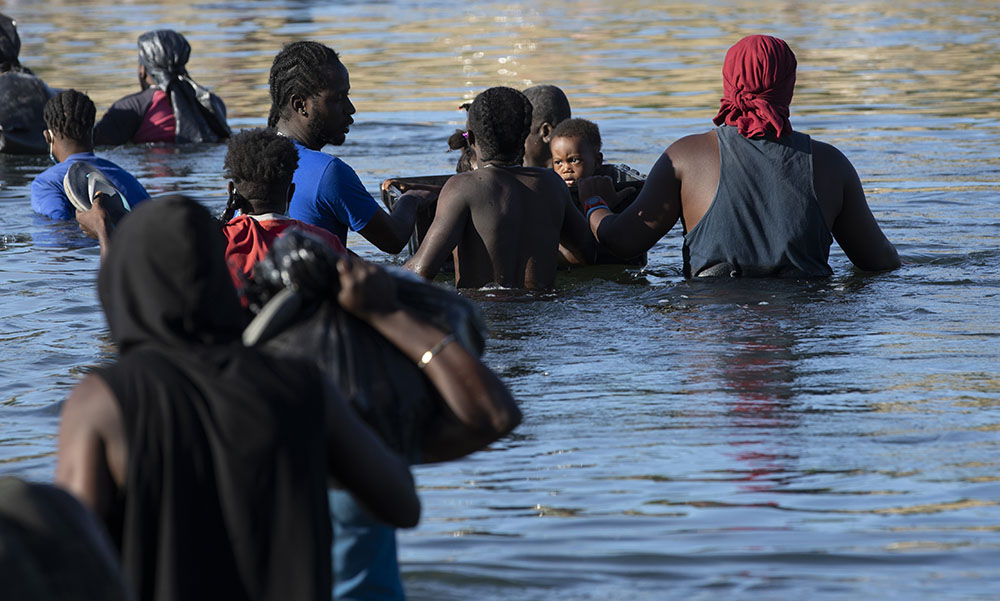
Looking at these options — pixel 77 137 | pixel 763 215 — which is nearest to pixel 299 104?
pixel 763 215

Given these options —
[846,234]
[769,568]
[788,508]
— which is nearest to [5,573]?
[769,568]

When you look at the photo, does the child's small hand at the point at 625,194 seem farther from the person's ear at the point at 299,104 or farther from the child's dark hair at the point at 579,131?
the person's ear at the point at 299,104

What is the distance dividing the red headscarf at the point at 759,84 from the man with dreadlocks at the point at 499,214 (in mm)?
945

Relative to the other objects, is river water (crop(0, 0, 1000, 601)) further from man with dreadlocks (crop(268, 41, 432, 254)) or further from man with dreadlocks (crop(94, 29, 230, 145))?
man with dreadlocks (crop(268, 41, 432, 254))

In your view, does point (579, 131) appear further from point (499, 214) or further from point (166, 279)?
point (166, 279)

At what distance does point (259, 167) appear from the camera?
215 inches

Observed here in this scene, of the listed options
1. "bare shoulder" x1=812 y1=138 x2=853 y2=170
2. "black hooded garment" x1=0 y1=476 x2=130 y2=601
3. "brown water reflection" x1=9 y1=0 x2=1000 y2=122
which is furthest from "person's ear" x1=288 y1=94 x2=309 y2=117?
"brown water reflection" x1=9 y1=0 x2=1000 y2=122

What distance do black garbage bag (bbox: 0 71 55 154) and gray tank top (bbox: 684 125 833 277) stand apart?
844 cm

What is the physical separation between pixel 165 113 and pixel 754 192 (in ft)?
29.1

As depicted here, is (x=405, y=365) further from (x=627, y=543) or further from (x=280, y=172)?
(x=280, y=172)

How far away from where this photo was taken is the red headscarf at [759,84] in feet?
23.9

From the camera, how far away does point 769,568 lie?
4.36 metres

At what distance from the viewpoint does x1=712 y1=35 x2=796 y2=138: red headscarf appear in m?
7.29

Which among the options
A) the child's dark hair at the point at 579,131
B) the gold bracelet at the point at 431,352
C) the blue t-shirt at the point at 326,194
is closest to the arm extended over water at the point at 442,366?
the gold bracelet at the point at 431,352
